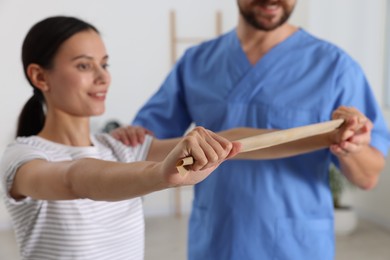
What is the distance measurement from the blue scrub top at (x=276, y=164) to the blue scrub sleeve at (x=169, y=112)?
0.31 feet

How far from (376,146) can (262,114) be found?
1.08 ft

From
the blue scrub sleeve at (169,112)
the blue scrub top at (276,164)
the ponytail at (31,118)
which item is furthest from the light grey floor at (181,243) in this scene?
the ponytail at (31,118)

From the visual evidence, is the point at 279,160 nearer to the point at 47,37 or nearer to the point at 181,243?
the point at 47,37

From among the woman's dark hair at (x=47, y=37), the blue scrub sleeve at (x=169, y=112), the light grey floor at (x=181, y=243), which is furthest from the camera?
the light grey floor at (x=181, y=243)

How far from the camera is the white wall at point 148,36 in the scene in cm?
400

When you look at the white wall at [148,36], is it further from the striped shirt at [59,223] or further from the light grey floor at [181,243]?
the striped shirt at [59,223]

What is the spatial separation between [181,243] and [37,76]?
8.90 feet

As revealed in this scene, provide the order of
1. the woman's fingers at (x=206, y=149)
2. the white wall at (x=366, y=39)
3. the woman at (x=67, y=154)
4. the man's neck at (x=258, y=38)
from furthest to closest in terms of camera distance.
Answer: the white wall at (x=366, y=39), the man's neck at (x=258, y=38), the woman at (x=67, y=154), the woman's fingers at (x=206, y=149)

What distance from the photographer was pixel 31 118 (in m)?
1.30

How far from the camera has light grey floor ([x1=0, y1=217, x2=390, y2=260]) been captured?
3.44 metres

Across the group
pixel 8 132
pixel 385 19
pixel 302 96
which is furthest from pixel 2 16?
pixel 302 96

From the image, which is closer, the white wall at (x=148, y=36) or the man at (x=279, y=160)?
the man at (x=279, y=160)

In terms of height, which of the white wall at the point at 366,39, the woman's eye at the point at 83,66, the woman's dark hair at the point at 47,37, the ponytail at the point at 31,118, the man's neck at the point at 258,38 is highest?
the woman's dark hair at the point at 47,37

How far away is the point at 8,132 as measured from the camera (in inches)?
157
